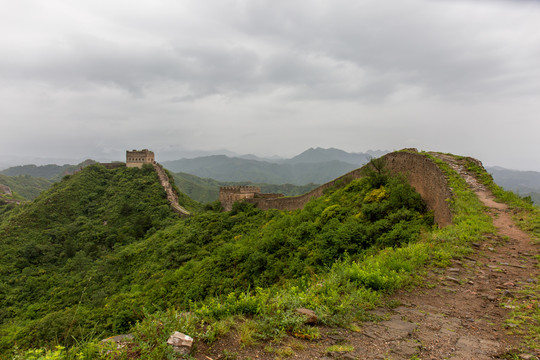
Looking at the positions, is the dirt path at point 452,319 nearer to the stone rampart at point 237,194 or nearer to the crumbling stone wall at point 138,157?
the stone rampart at point 237,194

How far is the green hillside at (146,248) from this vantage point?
820cm

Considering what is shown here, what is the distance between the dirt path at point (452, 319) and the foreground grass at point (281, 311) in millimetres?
193

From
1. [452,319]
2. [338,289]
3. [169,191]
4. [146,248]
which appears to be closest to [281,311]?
[338,289]

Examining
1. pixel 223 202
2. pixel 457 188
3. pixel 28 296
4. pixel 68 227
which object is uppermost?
pixel 457 188

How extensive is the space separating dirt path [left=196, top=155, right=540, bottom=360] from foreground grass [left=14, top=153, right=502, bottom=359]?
193mm

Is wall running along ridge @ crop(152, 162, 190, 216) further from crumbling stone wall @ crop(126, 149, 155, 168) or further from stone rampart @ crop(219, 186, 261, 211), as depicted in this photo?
stone rampart @ crop(219, 186, 261, 211)

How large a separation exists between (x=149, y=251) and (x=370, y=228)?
1786 centimetres

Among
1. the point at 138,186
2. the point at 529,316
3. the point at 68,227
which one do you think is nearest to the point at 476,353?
the point at 529,316

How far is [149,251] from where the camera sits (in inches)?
793

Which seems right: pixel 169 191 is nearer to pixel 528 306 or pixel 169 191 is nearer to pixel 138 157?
pixel 138 157

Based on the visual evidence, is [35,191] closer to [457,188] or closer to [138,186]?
[138,186]

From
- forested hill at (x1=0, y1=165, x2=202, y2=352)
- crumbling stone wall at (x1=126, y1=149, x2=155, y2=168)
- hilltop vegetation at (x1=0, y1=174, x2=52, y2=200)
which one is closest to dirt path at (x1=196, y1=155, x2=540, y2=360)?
forested hill at (x1=0, y1=165, x2=202, y2=352)

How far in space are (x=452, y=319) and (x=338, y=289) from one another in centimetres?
147

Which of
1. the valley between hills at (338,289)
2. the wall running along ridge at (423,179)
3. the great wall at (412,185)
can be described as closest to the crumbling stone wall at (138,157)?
the great wall at (412,185)
